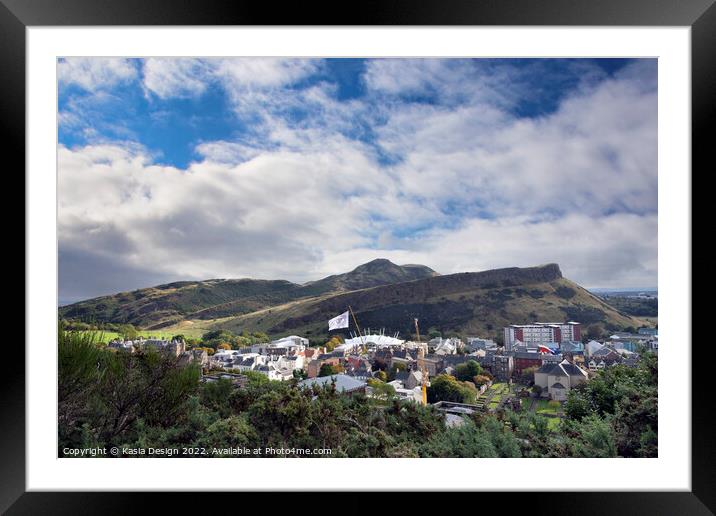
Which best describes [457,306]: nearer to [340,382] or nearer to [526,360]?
[526,360]

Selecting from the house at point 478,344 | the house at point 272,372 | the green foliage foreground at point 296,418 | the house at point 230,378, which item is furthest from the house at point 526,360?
the house at point 230,378

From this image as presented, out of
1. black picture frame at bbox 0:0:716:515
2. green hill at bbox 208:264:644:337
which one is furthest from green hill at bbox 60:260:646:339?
black picture frame at bbox 0:0:716:515

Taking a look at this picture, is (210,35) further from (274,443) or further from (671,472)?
(671,472)

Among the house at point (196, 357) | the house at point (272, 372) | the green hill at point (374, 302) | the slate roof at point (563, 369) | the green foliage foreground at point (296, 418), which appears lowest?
the green foliage foreground at point (296, 418)

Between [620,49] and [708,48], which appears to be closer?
[708,48]

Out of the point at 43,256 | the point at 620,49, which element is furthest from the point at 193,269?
the point at 620,49

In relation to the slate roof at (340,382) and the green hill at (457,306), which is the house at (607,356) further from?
the slate roof at (340,382)
